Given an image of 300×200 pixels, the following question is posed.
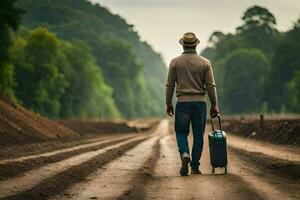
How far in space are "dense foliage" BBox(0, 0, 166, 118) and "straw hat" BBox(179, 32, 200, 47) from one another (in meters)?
39.2

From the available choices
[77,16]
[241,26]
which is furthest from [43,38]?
[77,16]

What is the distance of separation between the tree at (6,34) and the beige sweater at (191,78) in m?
39.1

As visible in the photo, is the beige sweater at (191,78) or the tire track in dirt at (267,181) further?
the beige sweater at (191,78)

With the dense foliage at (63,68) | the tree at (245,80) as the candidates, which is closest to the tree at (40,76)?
the dense foliage at (63,68)

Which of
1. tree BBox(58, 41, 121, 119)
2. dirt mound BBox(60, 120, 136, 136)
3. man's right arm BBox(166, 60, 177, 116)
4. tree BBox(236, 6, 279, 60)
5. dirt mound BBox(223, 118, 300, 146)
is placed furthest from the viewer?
tree BBox(236, 6, 279, 60)

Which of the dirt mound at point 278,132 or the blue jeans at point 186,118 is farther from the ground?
the blue jeans at point 186,118

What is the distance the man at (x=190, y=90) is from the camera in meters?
12.9

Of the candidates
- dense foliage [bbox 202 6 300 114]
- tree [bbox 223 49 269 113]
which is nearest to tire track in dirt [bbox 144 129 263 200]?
dense foliage [bbox 202 6 300 114]

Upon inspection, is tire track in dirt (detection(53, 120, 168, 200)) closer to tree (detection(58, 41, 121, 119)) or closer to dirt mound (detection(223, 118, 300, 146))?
dirt mound (detection(223, 118, 300, 146))

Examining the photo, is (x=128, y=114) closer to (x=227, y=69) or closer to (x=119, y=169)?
(x=227, y=69)

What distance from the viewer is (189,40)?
510 inches

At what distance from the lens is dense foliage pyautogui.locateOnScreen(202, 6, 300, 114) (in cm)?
9156

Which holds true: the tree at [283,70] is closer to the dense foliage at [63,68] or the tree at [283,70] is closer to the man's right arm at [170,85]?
the dense foliage at [63,68]

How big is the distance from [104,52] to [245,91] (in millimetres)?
43232
